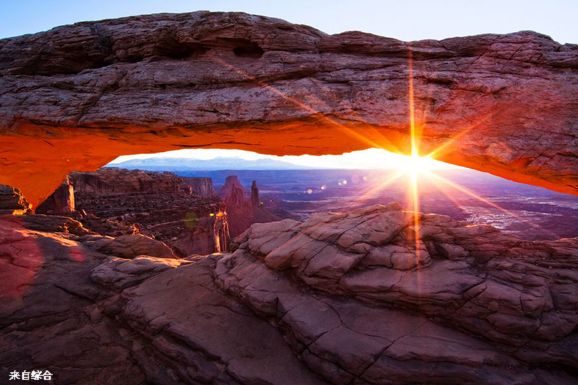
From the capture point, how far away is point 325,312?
18.6ft

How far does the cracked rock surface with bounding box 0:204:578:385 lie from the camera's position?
4.81 metres

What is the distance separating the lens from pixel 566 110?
6504 mm

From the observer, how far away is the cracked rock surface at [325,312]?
4.81m

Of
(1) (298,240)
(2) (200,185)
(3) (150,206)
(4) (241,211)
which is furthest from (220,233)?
(2) (200,185)

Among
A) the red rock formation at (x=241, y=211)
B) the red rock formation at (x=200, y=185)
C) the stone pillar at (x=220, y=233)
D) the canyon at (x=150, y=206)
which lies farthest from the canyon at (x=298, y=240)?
the red rock formation at (x=200, y=185)

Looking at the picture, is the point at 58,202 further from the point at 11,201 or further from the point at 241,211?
the point at 241,211

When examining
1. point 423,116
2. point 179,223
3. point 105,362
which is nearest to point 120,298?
point 105,362

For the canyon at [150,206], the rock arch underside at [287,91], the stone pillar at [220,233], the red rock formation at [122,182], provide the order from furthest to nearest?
the stone pillar at [220,233] → the red rock formation at [122,182] → the canyon at [150,206] → the rock arch underside at [287,91]

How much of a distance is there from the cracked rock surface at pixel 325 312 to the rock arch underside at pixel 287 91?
78.3 inches

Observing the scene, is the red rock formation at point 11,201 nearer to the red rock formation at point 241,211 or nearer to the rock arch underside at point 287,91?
the rock arch underside at point 287,91

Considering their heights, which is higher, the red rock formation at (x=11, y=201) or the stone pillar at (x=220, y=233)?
the red rock formation at (x=11, y=201)

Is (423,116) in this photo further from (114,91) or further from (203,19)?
(114,91)

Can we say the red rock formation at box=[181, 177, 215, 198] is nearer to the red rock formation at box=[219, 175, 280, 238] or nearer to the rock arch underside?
the red rock formation at box=[219, 175, 280, 238]

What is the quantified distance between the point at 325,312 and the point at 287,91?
16.4 ft
